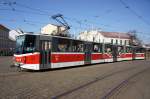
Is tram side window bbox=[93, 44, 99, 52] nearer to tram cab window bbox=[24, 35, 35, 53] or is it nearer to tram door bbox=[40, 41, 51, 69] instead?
tram door bbox=[40, 41, 51, 69]

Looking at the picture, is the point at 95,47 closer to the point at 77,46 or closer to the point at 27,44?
the point at 77,46

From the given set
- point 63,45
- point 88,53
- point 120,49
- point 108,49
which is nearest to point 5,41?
point 120,49

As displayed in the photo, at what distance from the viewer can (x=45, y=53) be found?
1666 cm

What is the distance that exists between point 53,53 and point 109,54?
Result: 14.3 meters

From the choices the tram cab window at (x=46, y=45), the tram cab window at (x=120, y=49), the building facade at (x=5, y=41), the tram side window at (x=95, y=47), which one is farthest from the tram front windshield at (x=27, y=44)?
the building facade at (x=5, y=41)

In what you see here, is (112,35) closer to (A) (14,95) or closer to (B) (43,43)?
(B) (43,43)

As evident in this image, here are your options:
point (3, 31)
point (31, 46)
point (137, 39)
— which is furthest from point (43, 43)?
point (137, 39)

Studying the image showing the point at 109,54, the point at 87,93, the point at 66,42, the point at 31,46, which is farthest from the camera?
the point at 109,54

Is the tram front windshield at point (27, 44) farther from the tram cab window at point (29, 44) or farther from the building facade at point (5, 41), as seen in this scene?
the building facade at point (5, 41)

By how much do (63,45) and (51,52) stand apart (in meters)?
1.93

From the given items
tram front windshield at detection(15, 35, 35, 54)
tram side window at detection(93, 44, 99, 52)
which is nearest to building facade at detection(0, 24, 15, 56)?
tram side window at detection(93, 44, 99, 52)

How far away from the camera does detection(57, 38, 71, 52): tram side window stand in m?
18.3

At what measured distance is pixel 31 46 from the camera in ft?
52.5

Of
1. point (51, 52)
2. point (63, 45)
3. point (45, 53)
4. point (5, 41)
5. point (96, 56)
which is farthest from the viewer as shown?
point (5, 41)
